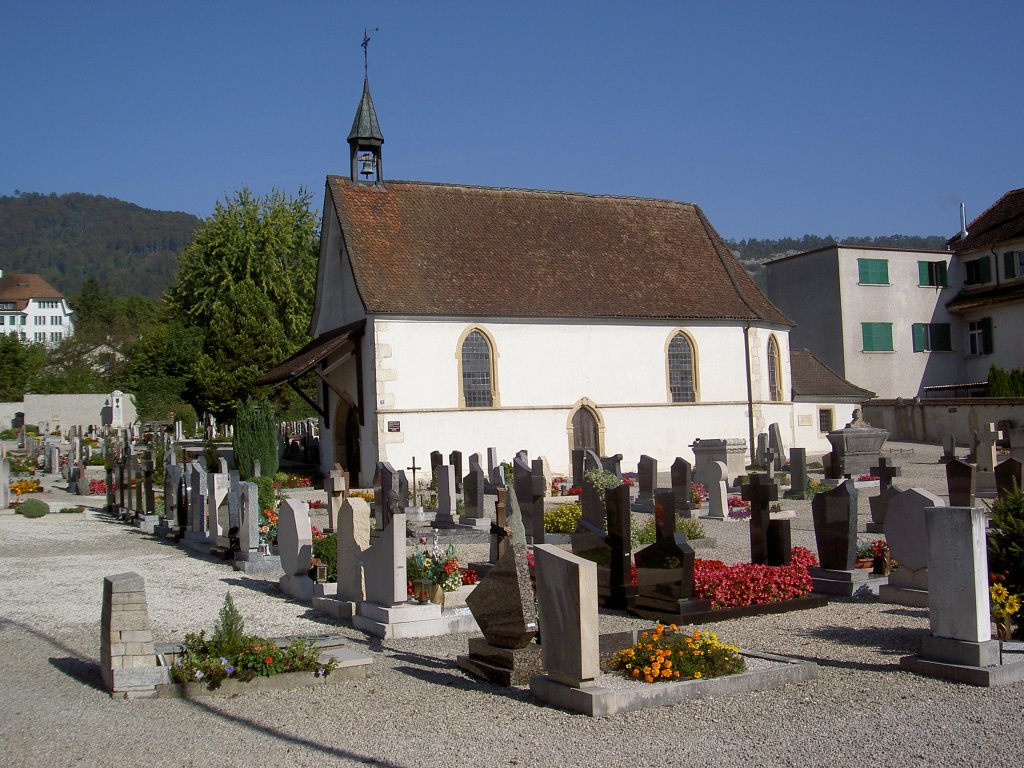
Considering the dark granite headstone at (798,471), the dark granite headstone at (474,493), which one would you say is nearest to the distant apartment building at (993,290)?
the dark granite headstone at (798,471)

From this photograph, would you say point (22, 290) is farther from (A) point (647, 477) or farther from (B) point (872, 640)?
(B) point (872, 640)

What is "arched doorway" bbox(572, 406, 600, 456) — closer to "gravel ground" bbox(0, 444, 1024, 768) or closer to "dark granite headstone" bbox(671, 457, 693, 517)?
"dark granite headstone" bbox(671, 457, 693, 517)

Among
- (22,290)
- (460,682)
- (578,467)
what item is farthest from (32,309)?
(460,682)

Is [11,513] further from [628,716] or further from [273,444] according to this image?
[628,716]

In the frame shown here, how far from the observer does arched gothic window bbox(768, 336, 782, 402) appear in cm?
3425

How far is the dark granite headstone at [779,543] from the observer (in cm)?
1160

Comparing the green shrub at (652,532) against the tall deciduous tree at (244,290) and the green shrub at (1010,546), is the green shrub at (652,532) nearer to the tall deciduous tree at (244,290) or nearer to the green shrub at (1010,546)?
the green shrub at (1010,546)

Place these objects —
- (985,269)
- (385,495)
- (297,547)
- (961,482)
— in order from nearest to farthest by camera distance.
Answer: (297,547), (961,482), (385,495), (985,269)

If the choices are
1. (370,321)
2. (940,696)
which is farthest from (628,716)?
(370,321)

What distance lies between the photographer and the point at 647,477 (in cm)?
2166

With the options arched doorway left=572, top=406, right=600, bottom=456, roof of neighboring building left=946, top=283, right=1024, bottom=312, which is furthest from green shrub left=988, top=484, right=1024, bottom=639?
roof of neighboring building left=946, top=283, right=1024, bottom=312

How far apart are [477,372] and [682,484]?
11.1 m

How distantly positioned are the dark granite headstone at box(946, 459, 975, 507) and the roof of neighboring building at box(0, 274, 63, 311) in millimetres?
142742

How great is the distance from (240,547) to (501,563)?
792cm
